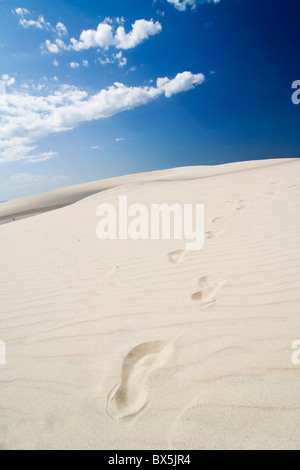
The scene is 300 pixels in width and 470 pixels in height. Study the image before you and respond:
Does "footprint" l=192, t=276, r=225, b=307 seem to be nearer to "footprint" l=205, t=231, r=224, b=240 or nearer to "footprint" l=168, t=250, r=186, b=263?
"footprint" l=168, t=250, r=186, b=263

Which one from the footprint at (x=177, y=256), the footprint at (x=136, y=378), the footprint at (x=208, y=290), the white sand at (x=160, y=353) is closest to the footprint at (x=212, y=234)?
the white sand at (x=160, y=353)

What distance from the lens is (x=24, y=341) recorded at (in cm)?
195

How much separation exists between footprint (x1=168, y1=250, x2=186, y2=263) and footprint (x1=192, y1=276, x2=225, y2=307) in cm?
58

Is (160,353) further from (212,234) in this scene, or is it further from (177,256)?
(212,234)

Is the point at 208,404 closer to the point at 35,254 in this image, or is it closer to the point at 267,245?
the point at 267,245

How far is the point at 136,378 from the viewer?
4.72 ft

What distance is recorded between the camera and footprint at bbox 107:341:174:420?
1.27 meters

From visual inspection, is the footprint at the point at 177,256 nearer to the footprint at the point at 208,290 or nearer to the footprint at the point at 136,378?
the footprint at the point at 208,290

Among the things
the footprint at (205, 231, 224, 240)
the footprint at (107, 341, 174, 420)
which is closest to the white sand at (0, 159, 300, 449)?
the footprint at (107, 341, 174, 420)

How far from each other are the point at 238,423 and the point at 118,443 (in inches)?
20.9

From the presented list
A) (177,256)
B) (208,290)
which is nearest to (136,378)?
(208,290)

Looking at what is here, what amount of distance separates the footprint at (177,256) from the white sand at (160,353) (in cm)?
1

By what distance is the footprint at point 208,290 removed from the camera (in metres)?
2.06
